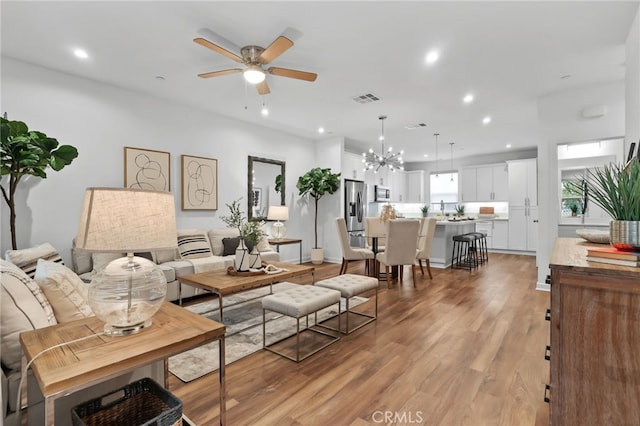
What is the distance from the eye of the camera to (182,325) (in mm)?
1354

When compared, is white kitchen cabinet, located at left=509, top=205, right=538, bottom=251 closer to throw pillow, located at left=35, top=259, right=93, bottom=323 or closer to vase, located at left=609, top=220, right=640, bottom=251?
vase, located at left=609, top=220, right=640, bottom=251

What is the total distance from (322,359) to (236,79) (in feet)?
11.3

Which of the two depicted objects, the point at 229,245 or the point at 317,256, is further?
the point at 317,256

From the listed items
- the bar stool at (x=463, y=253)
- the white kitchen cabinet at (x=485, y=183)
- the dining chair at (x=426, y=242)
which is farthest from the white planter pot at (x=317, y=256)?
the white kitchen cabinet at (x=485, y=183)

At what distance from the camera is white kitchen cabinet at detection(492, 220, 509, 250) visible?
8.59m

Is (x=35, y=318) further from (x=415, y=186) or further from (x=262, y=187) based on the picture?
(x=415, y=186)

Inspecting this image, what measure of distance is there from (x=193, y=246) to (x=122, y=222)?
3.49 metres

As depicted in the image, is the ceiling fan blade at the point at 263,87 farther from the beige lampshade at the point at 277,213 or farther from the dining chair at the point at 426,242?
the dining chair at the point at 426,242

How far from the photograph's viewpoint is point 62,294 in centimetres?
151

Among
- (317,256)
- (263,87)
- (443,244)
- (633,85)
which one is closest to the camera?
(633,85)

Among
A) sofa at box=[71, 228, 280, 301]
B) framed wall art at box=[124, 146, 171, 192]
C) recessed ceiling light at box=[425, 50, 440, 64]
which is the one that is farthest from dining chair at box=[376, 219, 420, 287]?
framed wall art at box=[124, 146, 171, 192]

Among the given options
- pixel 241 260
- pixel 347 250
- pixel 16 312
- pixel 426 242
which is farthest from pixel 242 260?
pixel 426 242

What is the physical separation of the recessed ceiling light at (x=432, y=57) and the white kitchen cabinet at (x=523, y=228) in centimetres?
660

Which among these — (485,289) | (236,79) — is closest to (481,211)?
(485,289)
